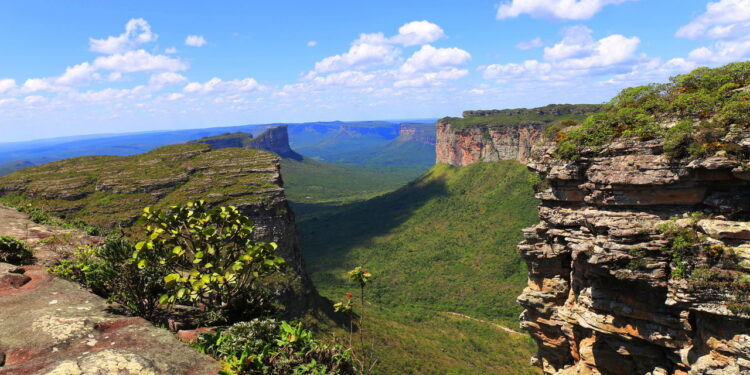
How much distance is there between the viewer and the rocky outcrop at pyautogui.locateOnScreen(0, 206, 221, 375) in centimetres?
800

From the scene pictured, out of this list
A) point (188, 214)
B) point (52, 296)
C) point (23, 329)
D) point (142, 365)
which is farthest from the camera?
point (188, 214)

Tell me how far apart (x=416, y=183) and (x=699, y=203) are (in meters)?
141

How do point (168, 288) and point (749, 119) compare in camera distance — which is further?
point (749, 119)

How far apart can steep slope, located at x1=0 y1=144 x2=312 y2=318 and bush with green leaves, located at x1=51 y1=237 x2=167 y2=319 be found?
41.6m

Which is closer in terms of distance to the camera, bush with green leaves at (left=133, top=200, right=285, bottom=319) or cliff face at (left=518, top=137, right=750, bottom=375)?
bush with green leaves at (left=133, top=200, right=285, bottom=319)

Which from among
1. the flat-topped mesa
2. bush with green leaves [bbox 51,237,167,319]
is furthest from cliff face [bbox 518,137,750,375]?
the flat-topped mesa

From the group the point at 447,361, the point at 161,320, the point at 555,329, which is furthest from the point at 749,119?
the point at 447,361

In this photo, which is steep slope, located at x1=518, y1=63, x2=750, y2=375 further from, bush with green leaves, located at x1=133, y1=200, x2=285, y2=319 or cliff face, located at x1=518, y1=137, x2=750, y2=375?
bush with green leaves, located at x1=133, y1=200, x2=285, y2=319

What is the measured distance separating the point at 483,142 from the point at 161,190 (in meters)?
108

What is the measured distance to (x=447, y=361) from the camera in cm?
5272

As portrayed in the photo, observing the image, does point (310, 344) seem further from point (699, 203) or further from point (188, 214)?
point (699, 203)

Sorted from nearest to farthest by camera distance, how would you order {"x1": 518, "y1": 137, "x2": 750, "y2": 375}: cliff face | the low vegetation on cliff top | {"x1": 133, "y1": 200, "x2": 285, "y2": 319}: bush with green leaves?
{"x1": 133, "y1": 200, "x2": 285, "y2": 319}: bush with green leaves, {"x1": 518, "y1": 137, "x2": 750, "y2": 375}: cliff face, the low vegetation on cliff top

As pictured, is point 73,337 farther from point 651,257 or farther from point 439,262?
point 439,262

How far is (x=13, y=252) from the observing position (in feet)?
49.6
